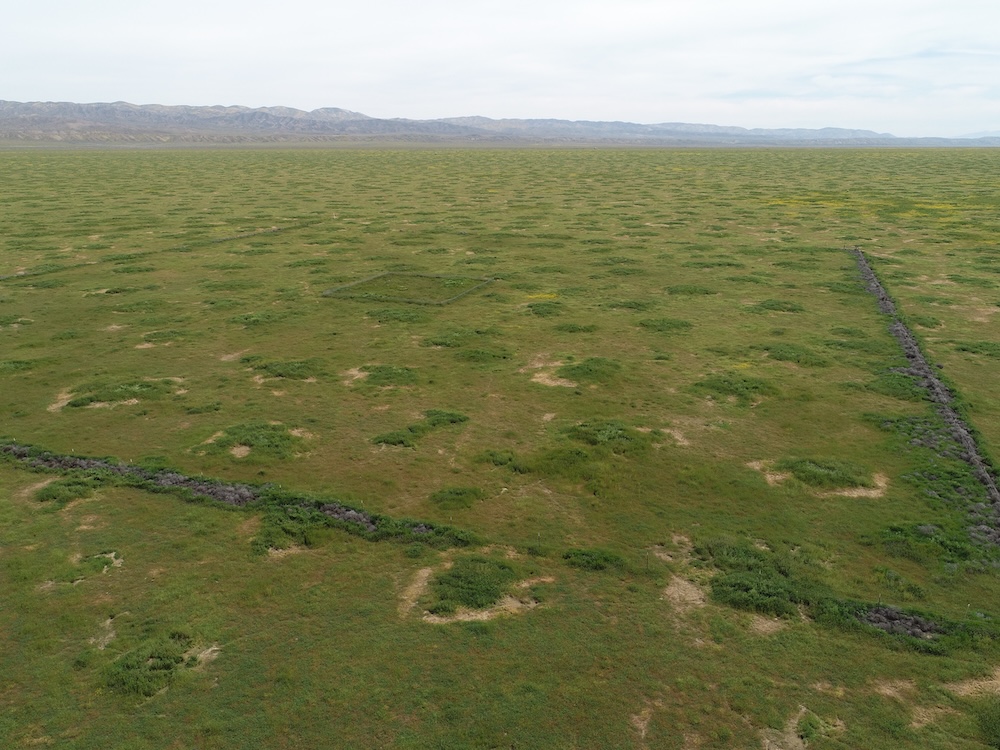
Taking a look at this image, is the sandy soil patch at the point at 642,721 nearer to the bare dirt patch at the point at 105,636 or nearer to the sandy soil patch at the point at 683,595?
the sandy soil patch at the point at 683,595

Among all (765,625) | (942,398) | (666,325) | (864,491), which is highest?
(666,325)

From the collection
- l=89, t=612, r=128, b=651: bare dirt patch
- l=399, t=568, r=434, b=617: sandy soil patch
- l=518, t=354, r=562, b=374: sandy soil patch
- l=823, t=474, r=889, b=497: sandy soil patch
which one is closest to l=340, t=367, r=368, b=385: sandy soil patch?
l=518, t=354, r=562, b=374: sandy soil patch

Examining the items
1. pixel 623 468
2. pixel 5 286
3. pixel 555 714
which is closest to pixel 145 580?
pixel 555 714

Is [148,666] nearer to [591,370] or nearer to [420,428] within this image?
[420,428]

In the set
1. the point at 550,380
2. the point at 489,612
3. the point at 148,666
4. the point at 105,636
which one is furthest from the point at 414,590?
the point at 550,380

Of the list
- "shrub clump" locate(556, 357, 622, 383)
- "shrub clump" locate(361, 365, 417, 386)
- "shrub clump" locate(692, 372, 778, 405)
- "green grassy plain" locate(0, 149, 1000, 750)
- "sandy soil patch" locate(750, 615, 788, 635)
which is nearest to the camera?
"green grassy plain" locate(0, 149, 1000, 750)

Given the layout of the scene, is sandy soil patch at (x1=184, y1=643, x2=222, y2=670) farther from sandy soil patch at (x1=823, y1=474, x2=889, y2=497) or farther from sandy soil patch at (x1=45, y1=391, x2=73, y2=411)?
sandy soil patch at (x1=823, y1=474, x2=889, y2=497)
